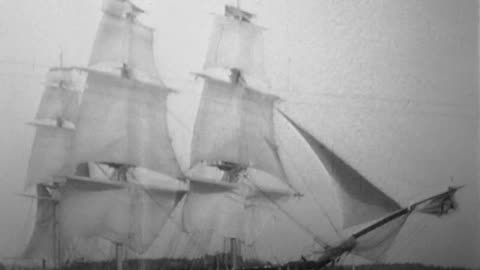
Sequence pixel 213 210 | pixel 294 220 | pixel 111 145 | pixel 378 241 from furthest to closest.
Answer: pixel 378 241, pixel 294 220, pixel 213 210, pixel 111 145

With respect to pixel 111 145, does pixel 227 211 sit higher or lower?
lower

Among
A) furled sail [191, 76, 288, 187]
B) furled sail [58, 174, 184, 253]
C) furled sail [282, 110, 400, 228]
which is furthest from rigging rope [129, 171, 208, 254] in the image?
furled sail [282, 110, 400, 228]

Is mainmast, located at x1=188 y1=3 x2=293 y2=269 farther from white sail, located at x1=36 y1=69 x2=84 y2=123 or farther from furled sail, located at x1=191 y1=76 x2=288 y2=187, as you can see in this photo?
white sail, located at x1=36 y1=69 x2=84 y2=123

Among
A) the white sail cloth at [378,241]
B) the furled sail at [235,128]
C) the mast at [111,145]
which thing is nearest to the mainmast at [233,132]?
the furled sail at [235,128]

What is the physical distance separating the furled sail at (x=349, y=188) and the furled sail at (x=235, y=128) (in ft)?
0.55

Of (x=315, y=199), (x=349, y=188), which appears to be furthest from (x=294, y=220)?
→ (x=349, y=188)

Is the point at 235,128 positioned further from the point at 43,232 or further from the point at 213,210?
the point at 43,232

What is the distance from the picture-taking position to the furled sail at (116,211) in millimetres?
2543

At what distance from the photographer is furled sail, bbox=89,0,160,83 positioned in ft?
8.38

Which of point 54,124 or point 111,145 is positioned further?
point 111,145

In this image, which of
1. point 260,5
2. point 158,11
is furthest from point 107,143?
point 260,5

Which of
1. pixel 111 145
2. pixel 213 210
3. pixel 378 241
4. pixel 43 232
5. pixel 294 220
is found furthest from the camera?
pixel 378 241

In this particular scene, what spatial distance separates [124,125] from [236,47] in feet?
1.85

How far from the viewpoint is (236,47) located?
2.80 meters
